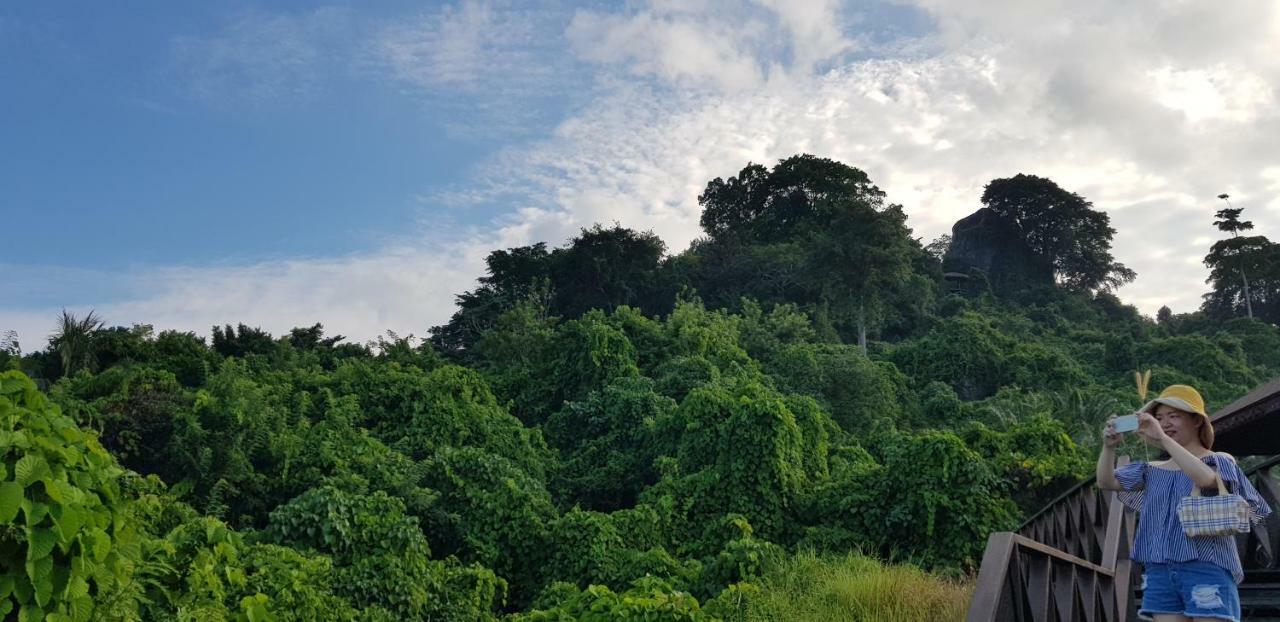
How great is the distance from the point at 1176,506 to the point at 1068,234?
42.0m

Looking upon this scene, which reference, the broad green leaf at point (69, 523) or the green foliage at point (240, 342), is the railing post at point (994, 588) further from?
the green foliage at point (240, 342)

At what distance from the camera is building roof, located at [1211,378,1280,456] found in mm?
4477

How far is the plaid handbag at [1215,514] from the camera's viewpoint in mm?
2732

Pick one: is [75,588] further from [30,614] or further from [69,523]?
[69,523]

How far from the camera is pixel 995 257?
4119cm

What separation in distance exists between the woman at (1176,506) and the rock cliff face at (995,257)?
126ft

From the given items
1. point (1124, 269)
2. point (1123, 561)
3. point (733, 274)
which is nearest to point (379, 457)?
point (1123, 561)

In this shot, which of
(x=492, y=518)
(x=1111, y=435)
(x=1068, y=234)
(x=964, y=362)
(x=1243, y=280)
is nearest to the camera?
(x=1111, y=435)

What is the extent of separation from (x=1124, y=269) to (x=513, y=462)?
37.2 meters

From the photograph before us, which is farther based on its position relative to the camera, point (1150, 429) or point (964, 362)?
point (964, 362)

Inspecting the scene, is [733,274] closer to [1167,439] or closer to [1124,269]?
[1124,269]

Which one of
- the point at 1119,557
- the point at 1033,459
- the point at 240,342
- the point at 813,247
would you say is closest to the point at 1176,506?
the point at 1119,557

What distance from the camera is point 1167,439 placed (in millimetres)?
2811

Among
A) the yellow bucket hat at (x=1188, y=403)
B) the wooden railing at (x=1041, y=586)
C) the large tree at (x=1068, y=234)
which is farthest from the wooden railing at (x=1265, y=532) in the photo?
the large tree at (x=1068, y=234)
